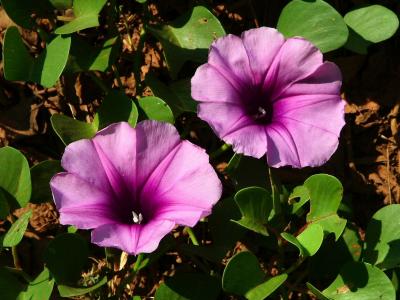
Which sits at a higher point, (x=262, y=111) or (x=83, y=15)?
(x=83, y=15)

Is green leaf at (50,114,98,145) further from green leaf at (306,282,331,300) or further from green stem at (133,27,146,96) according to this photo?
green leaf at (306,282,331,300)

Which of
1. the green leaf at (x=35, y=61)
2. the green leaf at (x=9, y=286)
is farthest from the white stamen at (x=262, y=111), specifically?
the green leaf at (x=9, y=286)

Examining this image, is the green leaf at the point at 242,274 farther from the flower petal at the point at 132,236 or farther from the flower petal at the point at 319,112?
the flower petal at the point at 319,112

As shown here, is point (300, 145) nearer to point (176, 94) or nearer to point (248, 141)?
point (248, 141)

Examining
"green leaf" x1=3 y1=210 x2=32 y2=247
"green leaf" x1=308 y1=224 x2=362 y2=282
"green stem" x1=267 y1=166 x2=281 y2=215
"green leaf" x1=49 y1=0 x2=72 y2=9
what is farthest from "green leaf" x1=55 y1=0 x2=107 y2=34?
"green leaf" x1=308 y1=224 x2=362 y2=282

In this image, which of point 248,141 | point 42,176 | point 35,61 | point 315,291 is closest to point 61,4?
point 35,61

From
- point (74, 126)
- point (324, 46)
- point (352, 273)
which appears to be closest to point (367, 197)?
point (352, 273)
